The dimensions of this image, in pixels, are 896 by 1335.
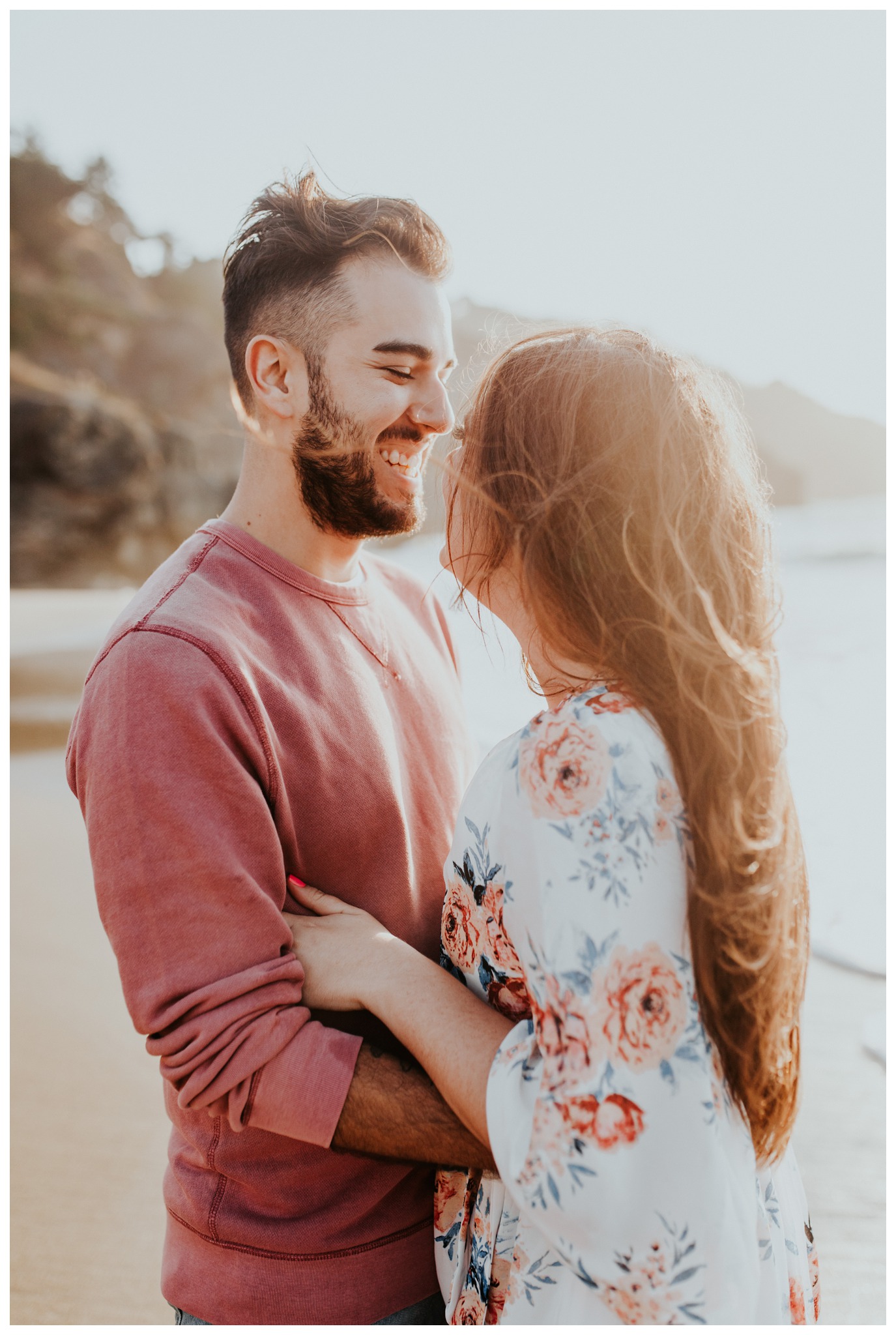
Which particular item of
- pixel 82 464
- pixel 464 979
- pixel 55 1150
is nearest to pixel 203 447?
pixel 82 464

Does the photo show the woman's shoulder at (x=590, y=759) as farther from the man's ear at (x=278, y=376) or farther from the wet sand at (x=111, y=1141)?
the wet sand at (x=111, y=1141)

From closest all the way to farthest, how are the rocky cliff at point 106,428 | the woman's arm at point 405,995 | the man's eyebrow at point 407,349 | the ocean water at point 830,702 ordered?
1. the woman's arm at point 405,995
2. the man's eyebrow at point 407,349
3. the ocean water at point 830,702
4. the rocky cliff at point 106,428

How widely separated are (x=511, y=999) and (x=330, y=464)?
108 centimetres

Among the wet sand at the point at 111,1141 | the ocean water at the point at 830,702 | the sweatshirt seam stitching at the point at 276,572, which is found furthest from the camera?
the ocean water at the point at 830,702

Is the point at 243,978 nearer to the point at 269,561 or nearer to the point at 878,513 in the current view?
the point at 269,561

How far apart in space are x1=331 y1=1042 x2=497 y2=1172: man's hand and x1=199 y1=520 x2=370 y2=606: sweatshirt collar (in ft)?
2.88

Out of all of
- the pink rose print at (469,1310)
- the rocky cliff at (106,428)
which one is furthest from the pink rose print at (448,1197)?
the rocky cliff at (106,428)

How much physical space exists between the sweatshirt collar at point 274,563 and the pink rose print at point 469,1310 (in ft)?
4.00

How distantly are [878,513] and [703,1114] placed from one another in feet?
91.2

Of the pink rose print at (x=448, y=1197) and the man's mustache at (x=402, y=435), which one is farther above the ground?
the man's mustache at (x=402, y=435)

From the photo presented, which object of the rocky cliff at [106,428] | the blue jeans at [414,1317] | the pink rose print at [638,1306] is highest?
the rocky cliff at [106,428]

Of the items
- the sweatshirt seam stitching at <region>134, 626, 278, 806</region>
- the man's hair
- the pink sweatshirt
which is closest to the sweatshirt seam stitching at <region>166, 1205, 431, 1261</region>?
the pink sweatshirt

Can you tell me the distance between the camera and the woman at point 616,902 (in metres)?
1.08

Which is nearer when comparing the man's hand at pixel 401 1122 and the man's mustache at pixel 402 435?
the man's hand at pixel 401 1122
